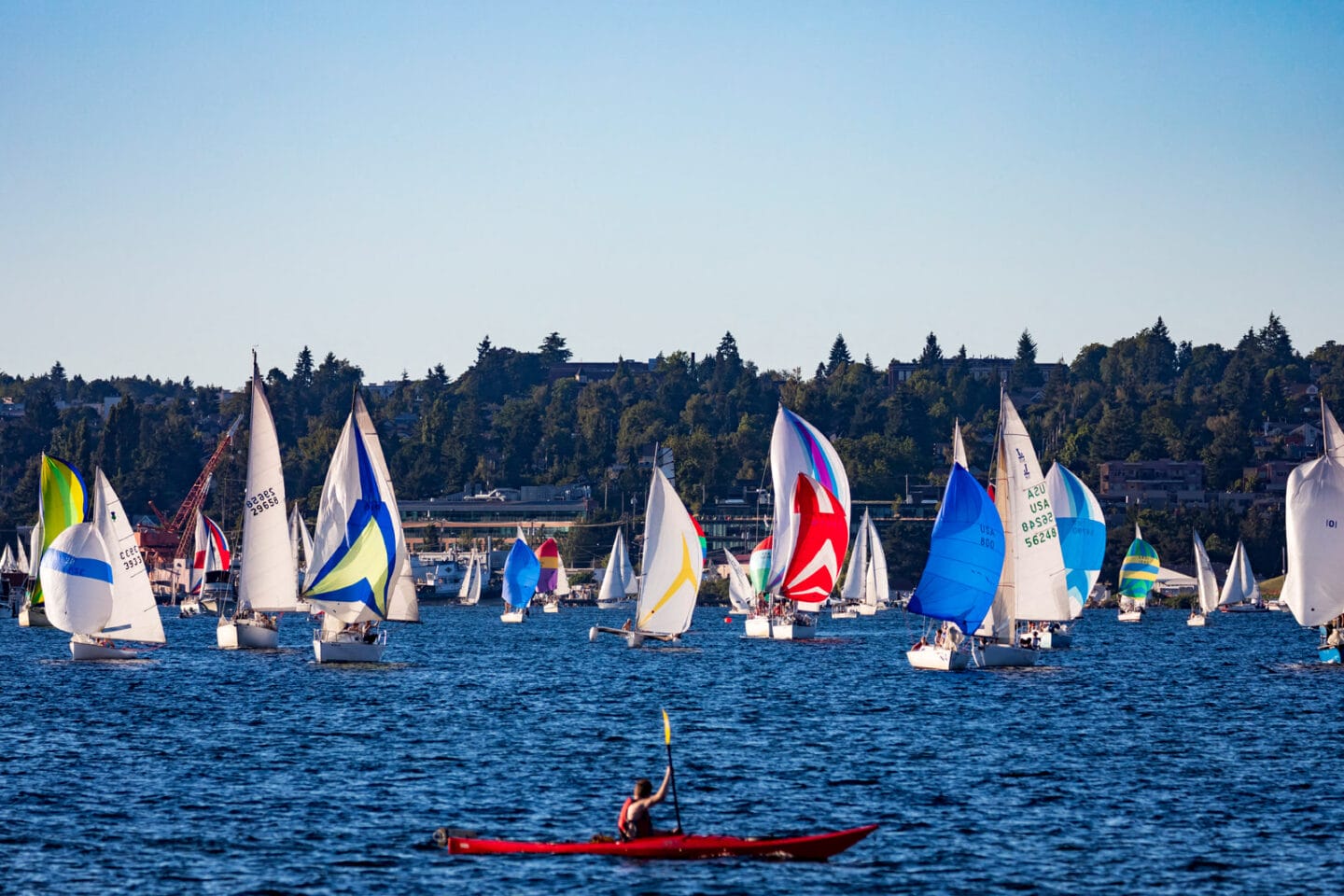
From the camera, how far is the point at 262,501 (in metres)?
82.8

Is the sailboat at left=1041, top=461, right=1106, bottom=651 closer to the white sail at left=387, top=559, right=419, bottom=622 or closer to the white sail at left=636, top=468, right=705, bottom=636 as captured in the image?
the white sail at left=636, top=468, right=705, bottom=636

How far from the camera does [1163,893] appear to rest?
3512 centimetres

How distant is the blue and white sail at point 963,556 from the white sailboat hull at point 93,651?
32.9m

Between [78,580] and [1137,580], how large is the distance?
108247mm

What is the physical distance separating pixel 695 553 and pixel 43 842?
5321 cm

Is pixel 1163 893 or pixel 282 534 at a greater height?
pixel 282 534

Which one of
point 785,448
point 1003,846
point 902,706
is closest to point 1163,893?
point 1003,846

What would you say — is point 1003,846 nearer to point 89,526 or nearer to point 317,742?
point 317,742

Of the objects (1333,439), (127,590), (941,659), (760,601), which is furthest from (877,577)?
(127,590)

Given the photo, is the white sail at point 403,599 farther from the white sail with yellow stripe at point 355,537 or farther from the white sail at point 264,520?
the white sail at point 264,520

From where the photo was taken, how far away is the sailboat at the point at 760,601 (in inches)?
4350

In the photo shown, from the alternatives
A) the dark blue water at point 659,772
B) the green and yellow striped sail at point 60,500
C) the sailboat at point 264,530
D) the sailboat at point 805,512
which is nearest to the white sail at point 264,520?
the sailboat at point 264,530

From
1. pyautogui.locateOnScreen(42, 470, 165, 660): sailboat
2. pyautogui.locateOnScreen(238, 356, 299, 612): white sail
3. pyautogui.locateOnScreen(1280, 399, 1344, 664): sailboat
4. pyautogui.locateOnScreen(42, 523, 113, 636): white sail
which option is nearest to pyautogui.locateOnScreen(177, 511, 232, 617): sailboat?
pyautogui.locateOnScreen(238, 356, 299, 612): white sail

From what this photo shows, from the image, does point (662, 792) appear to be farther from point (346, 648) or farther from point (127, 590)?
point (127, 590)
